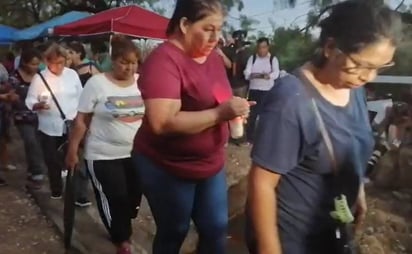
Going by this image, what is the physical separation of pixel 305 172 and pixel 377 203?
12.9 feet

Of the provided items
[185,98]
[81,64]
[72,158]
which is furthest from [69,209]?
[81,64]

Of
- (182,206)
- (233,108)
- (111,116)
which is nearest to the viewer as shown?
(233,108)

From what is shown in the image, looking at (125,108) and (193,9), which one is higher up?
(193,9)

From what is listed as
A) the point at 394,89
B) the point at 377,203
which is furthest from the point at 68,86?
the point at 394,89

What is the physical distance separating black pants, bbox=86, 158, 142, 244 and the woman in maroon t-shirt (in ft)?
2.73

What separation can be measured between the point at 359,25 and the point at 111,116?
7.76ft

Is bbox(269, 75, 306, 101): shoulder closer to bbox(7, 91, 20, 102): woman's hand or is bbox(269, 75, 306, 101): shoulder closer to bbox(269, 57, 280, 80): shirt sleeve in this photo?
bbox(7, 91, 20, 102): woman's hand

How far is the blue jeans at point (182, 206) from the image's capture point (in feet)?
11.0

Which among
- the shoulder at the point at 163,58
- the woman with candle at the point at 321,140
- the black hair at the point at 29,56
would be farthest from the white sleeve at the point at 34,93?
the woman with candle at the point at 321,140

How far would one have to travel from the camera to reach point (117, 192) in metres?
4.30

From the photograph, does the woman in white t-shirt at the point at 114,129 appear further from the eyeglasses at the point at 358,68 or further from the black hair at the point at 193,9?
the eyeglasses at the point at 358,68

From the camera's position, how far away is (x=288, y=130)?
2199mm

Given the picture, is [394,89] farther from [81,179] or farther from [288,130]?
[288,130]

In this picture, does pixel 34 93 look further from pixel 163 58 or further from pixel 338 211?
pixel 338 211
